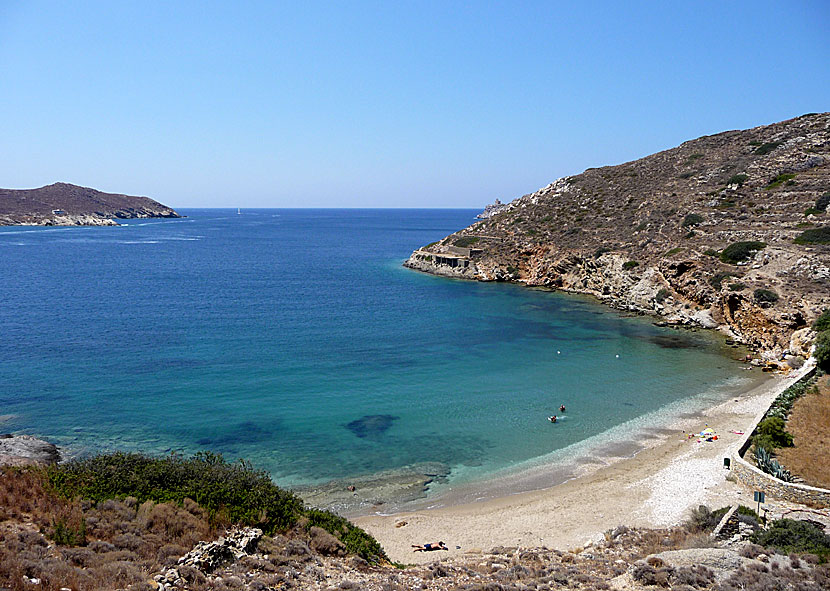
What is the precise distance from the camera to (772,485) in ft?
59.8

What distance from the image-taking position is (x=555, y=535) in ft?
60.7

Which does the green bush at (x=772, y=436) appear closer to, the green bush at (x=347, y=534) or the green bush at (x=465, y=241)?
the green bush at (x=347, y=534)

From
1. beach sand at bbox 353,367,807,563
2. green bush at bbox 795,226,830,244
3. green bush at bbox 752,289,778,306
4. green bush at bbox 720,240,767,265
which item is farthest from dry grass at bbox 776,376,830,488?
green bush at bbox 795,226,830,244

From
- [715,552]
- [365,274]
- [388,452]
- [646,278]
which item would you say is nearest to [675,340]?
[646,278]

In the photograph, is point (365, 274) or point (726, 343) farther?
point (365, 274)

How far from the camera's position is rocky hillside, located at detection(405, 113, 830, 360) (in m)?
45.0

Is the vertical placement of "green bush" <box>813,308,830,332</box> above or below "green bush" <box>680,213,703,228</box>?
below

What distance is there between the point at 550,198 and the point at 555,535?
7675 centimetres

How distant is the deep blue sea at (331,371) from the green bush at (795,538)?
11108 mm

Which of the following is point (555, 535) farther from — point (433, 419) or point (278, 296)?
point (278, 296)

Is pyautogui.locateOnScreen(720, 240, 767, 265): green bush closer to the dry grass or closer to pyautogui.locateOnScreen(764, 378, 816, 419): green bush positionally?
pyautogui.locateOnScreen(764, 378, 816, 419): green bush

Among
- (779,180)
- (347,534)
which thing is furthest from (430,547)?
(779,180)

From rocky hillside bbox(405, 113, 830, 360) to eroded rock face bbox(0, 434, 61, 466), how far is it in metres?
42.7

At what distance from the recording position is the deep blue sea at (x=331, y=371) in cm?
2566
